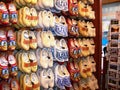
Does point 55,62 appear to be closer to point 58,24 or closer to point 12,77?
point 58,24

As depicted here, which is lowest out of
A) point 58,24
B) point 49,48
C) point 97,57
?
point 97,57

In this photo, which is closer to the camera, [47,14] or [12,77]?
[12,77]

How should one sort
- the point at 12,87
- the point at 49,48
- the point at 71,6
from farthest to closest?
1. the point at 71,6
2. the point at 49,48
3. the point at 12,87

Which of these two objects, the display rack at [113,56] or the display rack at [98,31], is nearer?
the display rack at [98,31]

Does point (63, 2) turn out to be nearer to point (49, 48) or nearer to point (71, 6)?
point (71, 6)

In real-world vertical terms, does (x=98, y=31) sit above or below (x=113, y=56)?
above

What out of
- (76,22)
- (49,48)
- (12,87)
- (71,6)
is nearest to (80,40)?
(76,22)

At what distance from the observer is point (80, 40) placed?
148 inches

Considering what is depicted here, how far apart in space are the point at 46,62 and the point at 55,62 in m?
0.37

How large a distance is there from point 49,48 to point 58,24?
0.37 m

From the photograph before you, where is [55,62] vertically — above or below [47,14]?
below

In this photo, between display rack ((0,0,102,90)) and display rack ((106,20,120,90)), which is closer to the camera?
display rack ((0,0,102,90))

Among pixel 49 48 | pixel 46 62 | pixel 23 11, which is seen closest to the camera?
pixel 23 11

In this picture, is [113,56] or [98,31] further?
[113,56]
